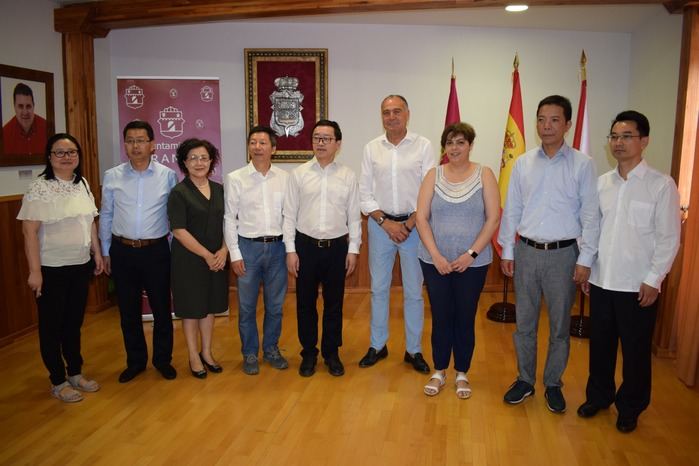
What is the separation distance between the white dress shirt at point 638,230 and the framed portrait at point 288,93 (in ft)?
11.1

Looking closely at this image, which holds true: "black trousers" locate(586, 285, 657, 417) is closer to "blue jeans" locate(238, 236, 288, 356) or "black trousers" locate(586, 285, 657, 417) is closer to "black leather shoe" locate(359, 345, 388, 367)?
"black leather shoe" locate(359, 345, 388, 367)

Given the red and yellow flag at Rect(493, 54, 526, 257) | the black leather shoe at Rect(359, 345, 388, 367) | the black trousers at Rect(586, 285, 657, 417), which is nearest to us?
the black trousers at Rect(586, 285, 657, 417)

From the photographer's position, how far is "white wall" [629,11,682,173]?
4.42m

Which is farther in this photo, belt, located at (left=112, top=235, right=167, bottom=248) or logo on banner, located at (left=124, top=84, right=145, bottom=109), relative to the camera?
logo on banner, located at (left=124, top=84, right=145, bottom=109)

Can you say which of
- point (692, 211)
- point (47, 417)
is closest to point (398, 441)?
point (47, 417)

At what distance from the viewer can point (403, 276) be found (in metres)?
3.57

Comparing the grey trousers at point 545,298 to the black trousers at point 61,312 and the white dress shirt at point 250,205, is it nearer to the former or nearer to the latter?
the white dress shirt at point 250,205

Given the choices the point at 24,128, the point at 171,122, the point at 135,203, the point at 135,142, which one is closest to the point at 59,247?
the point at 135,203

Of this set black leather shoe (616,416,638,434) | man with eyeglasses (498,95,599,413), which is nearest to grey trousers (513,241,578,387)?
man with eyeglasses (498,95,599,413)

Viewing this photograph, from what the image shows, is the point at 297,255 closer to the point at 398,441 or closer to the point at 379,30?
the point at 398,441

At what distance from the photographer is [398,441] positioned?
2.72m

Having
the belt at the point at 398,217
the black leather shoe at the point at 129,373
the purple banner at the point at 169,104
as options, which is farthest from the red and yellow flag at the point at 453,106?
the black leather shoe at the point at 129,373

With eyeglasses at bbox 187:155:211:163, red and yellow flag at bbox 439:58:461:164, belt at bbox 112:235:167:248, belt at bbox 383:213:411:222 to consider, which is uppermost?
red and yellow flag at bbox 439:58:461:164

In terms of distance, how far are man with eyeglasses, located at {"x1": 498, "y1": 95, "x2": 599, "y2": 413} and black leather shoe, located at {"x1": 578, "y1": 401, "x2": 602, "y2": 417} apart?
0.29ft
